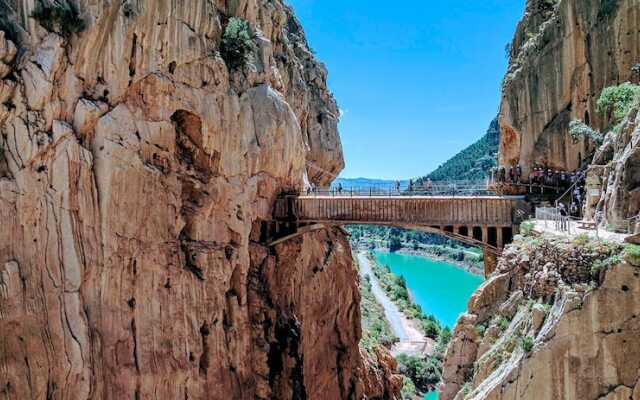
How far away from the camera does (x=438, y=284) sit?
113312 millimetres

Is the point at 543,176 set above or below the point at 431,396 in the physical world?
above

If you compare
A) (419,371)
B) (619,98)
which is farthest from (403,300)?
(619,98)


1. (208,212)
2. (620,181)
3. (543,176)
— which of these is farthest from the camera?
(208,212)

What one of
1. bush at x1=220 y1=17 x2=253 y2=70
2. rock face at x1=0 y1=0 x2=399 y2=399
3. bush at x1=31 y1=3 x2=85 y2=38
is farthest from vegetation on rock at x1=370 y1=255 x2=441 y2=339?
bush at x1=31 y1=3 x2=85 y2=38

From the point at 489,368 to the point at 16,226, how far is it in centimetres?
1578

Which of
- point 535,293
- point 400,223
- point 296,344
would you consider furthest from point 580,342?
point 296,344

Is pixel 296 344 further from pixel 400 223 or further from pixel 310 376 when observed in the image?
pixel 400 223

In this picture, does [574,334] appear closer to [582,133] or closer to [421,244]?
[582,133]

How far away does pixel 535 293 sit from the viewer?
1338 centimetres

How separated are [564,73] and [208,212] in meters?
16.6

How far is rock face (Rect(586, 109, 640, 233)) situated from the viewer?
12.6m

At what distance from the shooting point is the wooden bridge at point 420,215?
22.8 meters

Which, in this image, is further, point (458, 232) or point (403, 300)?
point (403, 300)

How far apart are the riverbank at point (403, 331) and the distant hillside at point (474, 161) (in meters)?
49.6
